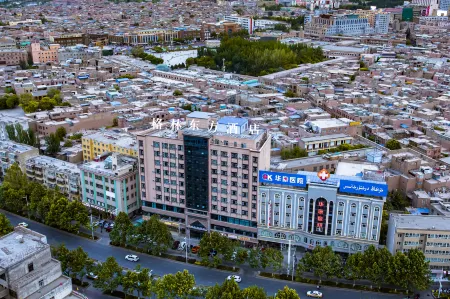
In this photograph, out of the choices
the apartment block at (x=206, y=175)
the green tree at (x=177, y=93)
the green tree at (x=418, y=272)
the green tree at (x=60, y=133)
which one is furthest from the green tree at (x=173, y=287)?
the green tree at (x=177, y=93)

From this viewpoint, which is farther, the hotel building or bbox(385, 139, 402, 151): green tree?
bbox(385, 139, 402, 151): green tree

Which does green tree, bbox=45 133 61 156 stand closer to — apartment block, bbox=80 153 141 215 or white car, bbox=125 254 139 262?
apartment block, bbox=80 153 141 215

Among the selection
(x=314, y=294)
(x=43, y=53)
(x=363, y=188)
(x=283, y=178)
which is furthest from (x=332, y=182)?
(x=43, y=53)

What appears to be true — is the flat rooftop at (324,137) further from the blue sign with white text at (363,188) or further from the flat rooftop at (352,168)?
the blue sign with white text at (363,188)

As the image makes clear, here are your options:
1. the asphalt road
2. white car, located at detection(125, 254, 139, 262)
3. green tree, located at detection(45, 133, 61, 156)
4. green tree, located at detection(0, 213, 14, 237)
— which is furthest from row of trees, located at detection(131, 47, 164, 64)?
white car, located at detection(125, 254, 139, 262)

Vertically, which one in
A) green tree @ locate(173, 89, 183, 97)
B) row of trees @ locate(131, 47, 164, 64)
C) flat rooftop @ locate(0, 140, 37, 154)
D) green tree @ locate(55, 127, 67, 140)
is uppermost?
row of trees @ locate(131, 47, 164, 64)

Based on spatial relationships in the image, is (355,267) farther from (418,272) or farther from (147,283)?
(147,283)
